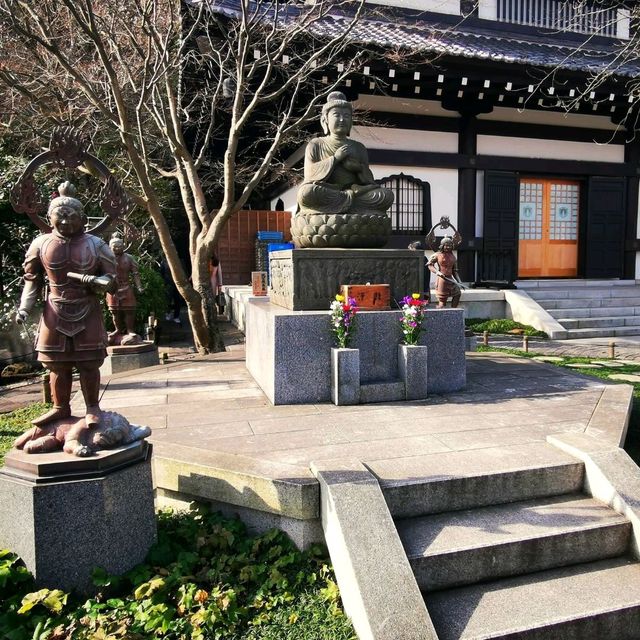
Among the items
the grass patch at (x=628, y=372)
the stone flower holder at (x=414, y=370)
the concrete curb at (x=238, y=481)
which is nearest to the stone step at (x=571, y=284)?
the grass patch at (x=628, y=372)

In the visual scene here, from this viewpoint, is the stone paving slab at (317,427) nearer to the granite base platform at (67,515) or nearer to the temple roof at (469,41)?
the granite base platform at (67,515)

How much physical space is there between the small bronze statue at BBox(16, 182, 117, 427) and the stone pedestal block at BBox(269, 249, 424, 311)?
2.68m

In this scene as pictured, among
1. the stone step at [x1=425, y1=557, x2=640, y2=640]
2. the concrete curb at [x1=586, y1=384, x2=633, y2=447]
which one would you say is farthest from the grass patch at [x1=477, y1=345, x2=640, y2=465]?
the stone step at [x1=425, y1=557, x2=640, y2=640]

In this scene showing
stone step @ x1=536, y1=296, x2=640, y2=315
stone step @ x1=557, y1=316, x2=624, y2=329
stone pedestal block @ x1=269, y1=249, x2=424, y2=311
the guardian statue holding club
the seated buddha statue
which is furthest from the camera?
stone step @ x1=536, y1=296, x2=640, y2=315

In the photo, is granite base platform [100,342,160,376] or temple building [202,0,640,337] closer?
granite base platform [100,342,160,376]

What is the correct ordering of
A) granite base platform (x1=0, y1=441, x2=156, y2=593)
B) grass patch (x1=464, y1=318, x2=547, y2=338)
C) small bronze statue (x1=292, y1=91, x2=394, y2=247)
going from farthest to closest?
grass patch (x1=464, y1=318, x2=547, y2=338) → small bronze statue (x1=292, y1=91, x2=394, y2=247) → granite base platform (x1=0, y1=441, x2=156, y2=593)

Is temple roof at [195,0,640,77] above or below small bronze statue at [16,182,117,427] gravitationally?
above

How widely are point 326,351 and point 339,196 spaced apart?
6.15 ft

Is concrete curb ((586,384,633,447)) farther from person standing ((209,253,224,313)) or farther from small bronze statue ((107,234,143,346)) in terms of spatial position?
person standing ((209,253,224,313))

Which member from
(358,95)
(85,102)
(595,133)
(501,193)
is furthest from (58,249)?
(595,133)

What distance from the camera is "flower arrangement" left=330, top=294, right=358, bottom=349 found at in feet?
17.6

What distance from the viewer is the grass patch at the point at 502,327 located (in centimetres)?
1184

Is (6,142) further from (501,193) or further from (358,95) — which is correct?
(501,193)

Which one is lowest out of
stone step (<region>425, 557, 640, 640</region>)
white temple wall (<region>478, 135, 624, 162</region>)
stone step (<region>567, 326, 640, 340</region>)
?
stone step (<region>425, 557, 640, 640</region>)
